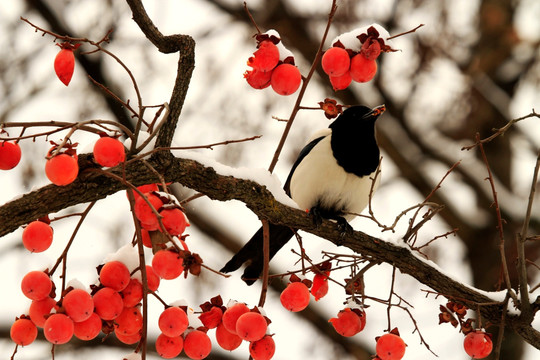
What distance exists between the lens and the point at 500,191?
7066mm

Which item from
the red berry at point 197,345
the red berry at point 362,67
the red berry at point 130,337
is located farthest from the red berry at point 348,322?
the red berry at point 362,67

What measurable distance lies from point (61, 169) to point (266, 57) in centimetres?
94

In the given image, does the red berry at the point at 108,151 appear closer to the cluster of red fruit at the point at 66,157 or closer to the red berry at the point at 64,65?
the cluster of red fruit at the point at 66,157

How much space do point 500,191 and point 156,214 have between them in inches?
238

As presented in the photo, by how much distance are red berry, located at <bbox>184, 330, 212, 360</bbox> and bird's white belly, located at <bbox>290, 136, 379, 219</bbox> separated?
1.91 m

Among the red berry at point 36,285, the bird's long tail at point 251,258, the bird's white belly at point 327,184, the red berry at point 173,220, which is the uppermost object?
the bird's white belly at point 327,184


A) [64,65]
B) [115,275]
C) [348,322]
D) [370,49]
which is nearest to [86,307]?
[115,275]

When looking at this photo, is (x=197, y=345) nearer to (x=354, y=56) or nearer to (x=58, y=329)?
(x=58, y=329)

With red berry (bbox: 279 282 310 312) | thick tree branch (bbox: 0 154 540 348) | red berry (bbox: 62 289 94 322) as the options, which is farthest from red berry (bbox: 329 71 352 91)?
red berry (bbox: 62 289 94 322)

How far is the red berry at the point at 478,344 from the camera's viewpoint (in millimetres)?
2416

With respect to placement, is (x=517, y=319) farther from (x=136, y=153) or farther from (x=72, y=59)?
(x=72, y=59)

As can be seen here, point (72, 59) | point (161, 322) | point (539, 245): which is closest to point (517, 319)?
point (161, 322)

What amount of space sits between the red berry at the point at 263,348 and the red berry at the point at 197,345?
181 mm

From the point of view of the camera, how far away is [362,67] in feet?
7.91
